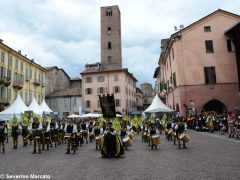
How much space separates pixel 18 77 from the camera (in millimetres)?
46469

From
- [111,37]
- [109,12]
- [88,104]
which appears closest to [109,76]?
[88,104]

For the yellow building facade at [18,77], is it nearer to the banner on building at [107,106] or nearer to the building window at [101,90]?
the building window at [101,90]

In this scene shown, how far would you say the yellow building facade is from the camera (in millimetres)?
41344

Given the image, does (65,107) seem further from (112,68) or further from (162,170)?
(162,170)

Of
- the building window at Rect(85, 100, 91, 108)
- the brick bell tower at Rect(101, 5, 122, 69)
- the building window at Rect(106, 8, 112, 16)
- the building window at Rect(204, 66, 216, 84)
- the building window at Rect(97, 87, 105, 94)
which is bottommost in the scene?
the building window at Rect(85, 100, 91, 108)

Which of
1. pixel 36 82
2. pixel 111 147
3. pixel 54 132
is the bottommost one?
pixel 111 147

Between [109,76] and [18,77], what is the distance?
20133 mm

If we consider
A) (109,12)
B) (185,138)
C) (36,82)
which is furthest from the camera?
(109,12)

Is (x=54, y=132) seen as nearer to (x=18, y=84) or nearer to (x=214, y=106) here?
(x=214, y=106)

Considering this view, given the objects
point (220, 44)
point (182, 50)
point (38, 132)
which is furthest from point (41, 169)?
point (220, 44)

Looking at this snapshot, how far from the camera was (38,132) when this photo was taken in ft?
49.4

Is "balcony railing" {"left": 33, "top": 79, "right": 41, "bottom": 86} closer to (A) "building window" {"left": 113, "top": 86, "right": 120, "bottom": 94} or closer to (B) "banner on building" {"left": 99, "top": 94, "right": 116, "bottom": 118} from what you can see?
(A) "building window" {"left": 113, "top": 86, "right": 120, "bottom": 94}

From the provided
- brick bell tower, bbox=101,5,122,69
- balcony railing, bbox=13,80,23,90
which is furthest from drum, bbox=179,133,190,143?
brick bell tower, bbox=101,5,122,69

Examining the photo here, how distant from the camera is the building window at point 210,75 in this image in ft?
99.7
